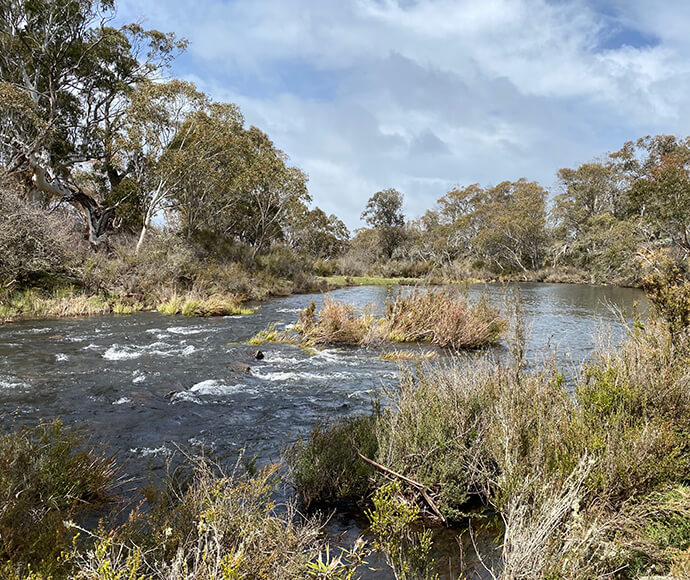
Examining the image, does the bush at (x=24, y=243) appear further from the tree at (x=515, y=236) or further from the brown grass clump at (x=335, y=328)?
the tree at (x=515, y=236)

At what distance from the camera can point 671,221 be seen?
99.2ft

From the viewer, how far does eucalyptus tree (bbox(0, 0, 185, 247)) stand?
21656 millimetres

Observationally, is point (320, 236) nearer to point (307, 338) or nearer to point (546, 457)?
point (307, 338)

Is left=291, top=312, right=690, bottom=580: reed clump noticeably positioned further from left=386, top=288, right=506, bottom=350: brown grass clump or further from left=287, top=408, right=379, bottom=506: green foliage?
left=386, top=288, right=506, bottom=350: brown grass clump

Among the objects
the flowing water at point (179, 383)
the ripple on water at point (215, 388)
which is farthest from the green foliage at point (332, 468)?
the ripple on water at point (215, 388)

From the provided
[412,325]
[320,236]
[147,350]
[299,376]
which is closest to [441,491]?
[299,376]

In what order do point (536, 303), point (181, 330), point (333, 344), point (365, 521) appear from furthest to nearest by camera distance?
point (536, 303), point (181, 330), point (333, 344), point (365, 521)

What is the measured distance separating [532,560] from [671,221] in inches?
1468

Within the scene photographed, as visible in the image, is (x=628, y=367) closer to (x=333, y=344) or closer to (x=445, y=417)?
(x=445, y=417)

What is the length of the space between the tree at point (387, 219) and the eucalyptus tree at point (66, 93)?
40.5 metres

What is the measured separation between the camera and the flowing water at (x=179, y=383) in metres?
5.72

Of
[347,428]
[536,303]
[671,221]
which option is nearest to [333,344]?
[347,428]

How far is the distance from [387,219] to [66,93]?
46.3 metres

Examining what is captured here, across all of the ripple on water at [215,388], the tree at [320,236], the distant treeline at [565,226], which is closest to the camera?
the ripple on water at [215,388]
